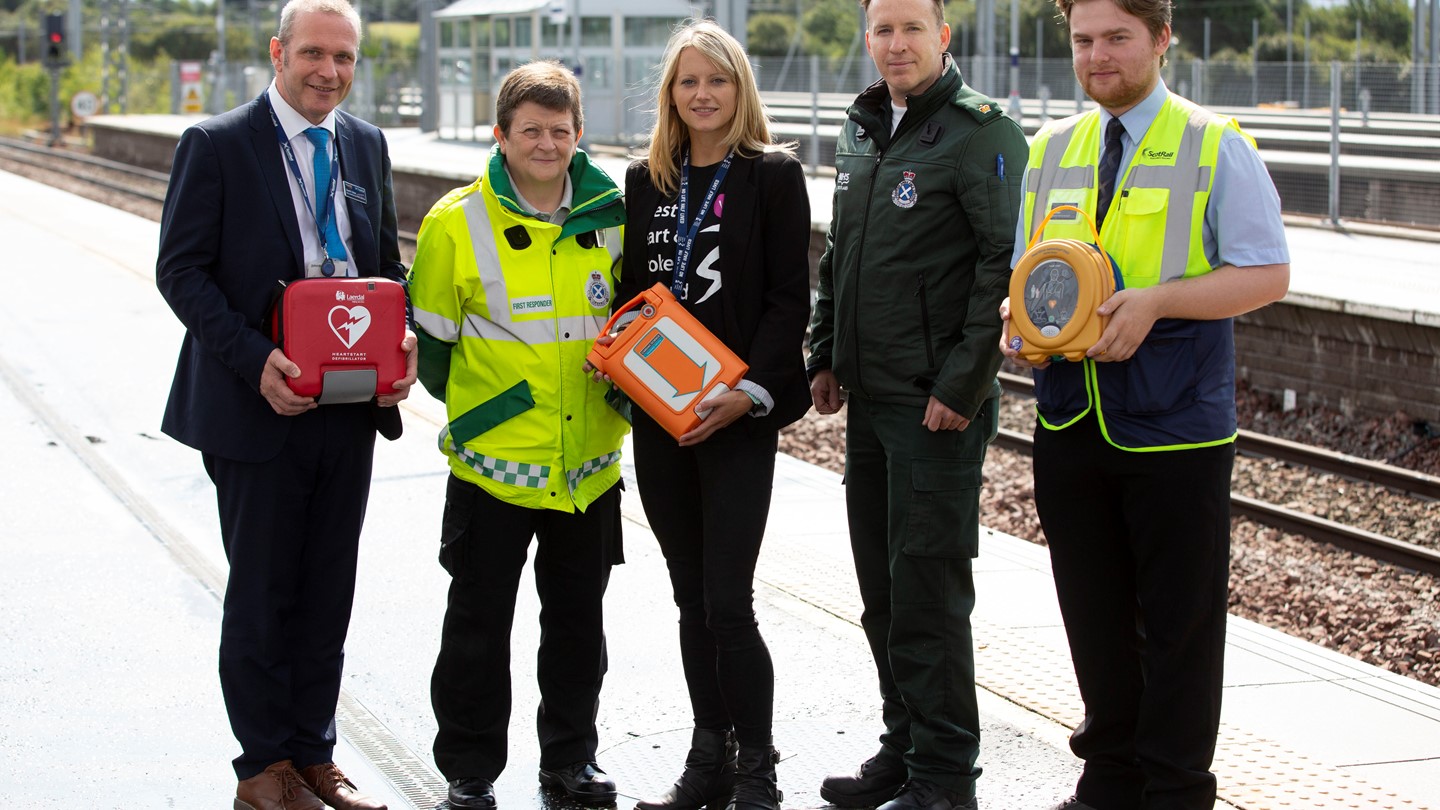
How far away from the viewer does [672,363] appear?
4.14m

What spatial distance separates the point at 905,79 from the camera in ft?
13.5

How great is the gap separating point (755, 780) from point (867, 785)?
0.36 meters

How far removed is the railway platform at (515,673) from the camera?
4562mm

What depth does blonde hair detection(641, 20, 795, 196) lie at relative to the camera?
13.6 feet

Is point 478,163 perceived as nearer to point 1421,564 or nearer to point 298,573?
point 1421,564

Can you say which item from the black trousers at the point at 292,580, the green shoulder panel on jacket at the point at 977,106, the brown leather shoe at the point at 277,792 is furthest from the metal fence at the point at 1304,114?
the brown leather shoe at the point at 277,792

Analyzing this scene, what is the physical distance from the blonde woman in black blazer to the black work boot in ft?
0.70

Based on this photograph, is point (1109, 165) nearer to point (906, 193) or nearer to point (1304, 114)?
point (906, 193)

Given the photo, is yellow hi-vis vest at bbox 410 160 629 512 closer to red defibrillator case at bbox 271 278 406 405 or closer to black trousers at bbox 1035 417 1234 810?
red defibrillator case at bbox 271 278 406 405

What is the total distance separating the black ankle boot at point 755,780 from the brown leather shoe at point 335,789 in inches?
37.9

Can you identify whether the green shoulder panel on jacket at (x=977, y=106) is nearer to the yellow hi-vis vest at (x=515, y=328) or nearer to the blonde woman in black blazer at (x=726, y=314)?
the blonde woman in black blazer at (x=726, y=314)

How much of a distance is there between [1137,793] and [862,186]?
1734mm

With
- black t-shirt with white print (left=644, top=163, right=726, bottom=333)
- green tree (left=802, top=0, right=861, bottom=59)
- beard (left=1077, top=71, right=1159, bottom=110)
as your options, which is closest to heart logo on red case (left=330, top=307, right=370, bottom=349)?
black t-shirt with white print (left=644, top=163, right=726, bottom=333)

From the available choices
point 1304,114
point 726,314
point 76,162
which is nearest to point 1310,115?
point 1304,114
